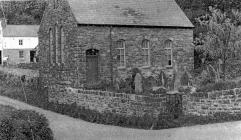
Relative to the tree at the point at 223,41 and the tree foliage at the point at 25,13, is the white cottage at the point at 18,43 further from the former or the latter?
the tree at the point at 223,41

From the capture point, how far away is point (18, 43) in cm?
7681

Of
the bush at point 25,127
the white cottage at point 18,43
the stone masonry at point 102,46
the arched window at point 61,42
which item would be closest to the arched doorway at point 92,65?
the stone masonry at point 102,46

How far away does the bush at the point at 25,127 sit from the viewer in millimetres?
14133

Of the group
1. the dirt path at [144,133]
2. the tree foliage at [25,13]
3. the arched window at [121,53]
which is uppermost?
the tree foliage at [25,13]

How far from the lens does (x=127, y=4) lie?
117 ft

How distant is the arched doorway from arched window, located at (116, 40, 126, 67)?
6.38 feet

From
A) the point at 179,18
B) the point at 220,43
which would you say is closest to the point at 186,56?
the point at 179,18

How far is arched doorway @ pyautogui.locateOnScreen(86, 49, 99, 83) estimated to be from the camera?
1262 inches

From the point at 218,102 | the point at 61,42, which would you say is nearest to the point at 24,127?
the point at 218,102

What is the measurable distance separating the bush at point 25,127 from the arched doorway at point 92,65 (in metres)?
16.9

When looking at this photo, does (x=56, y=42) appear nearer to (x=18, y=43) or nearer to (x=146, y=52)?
(x=146, y=52)

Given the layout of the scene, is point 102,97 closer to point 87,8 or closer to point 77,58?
point 77,58

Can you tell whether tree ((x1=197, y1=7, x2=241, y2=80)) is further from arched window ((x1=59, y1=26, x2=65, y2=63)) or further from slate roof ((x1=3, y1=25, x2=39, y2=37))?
slate roof ((x1=3, y1=25, x2=39, y2=37))

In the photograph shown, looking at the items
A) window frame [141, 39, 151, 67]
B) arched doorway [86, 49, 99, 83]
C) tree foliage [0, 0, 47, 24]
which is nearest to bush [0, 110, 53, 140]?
arched doorway [86, 49, 99, 83]
